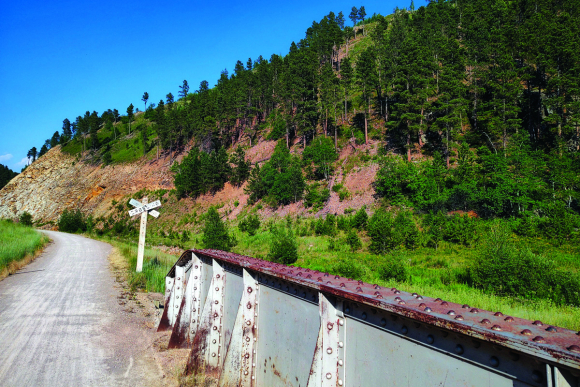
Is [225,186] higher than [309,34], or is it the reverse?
[309,34]

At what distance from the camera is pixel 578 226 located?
21438mm

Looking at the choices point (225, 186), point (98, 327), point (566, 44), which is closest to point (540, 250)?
point (98, 327)

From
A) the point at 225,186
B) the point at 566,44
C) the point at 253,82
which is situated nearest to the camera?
the point at 566,44

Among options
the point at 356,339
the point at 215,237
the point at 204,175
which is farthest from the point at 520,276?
the point at 204,175

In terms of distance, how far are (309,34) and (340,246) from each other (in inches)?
2862

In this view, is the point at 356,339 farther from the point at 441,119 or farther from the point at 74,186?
the point at 74,186

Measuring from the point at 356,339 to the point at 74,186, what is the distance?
82.2 meters

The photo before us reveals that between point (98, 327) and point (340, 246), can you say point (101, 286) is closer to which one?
point (98, 327)

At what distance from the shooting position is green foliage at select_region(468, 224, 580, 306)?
37.0 ft

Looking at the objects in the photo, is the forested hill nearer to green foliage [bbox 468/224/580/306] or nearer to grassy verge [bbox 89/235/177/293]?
green foliage [bbox 468/224/580/306]

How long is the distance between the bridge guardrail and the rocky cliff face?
57.8 m

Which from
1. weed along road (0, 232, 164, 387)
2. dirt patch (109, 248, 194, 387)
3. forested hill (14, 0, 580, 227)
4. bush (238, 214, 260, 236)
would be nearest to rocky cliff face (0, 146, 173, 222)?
forested hill (14, 0, 580, 227)

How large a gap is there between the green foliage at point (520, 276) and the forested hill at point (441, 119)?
46.8 ft

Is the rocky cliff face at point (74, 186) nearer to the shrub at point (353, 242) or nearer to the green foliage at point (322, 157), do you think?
the green foliage at point (322, 157)
